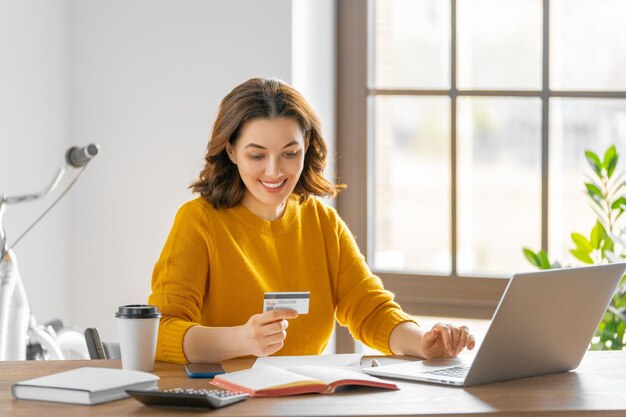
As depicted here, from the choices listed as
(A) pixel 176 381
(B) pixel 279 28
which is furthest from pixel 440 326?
(B) pixel 279 28

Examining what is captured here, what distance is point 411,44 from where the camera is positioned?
3.54m

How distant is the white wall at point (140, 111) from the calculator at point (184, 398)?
68.7 inches

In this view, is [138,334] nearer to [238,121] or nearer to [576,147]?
[238,121]

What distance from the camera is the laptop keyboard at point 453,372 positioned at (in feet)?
6.18

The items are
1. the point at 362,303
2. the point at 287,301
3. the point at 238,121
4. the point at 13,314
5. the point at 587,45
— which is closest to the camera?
the point at 287,301

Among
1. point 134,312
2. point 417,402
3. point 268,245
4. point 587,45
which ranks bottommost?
point 417,402

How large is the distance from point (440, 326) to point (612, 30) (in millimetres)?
1709

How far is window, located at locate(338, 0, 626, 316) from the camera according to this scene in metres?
3.41

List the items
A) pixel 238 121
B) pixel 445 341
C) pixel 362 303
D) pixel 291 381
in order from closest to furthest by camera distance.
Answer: pixel 291 381 < pixel 445 341 < pixel 238 121 < pixel 362 303

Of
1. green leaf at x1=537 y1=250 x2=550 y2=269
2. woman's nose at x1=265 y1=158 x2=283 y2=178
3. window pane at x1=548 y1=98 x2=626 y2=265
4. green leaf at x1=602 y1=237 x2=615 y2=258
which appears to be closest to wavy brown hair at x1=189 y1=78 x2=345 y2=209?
woman's nose at x1=265 y1=158 x2=283 y2=178

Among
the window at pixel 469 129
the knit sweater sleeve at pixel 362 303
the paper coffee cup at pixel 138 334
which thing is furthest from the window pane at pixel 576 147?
the paper coffee cup at pixel 138 334

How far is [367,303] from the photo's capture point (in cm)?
246

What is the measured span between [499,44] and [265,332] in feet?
6.22

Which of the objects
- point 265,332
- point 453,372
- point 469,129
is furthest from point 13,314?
point 469,129
